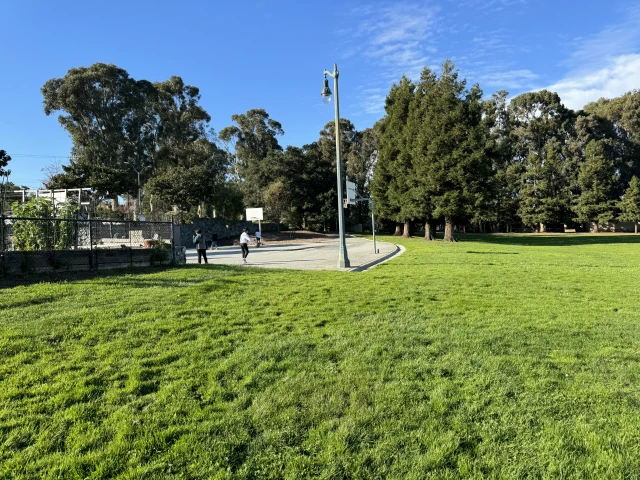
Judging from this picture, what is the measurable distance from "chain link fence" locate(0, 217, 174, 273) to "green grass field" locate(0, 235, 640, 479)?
1.87 metres

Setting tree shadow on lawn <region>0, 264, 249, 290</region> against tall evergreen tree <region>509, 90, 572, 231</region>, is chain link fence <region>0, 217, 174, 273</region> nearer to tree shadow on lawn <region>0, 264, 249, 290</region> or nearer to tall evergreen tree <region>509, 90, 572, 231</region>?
tree shadow on lawn <region>0, 264, 249, 290</region>

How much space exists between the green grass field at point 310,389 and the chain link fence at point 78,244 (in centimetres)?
187

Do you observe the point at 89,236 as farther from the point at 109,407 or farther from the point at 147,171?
the point at 147,171

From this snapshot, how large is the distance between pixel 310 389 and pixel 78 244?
9353mm

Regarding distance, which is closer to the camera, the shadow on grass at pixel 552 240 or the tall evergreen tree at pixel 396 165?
the shadow on grass at pixel 552 240

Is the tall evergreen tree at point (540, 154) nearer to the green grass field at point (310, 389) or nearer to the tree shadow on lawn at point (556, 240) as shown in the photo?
the tree shadow on lawn at point (556, 240)

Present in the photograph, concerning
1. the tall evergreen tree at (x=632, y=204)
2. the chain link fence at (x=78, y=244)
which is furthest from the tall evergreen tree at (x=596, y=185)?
the chain link fence at (x=78, y=244)

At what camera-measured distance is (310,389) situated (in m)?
3.63

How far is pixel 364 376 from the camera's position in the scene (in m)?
3.93

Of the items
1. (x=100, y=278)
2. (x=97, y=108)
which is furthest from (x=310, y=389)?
(x=97, y=108)

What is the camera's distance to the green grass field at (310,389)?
2.58 meters

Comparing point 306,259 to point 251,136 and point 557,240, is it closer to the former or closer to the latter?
point 557,240

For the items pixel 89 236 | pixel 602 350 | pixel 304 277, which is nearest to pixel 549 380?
pixel 602 350

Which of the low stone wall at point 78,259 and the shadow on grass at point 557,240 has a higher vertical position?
the low stone wall at point 78,259
